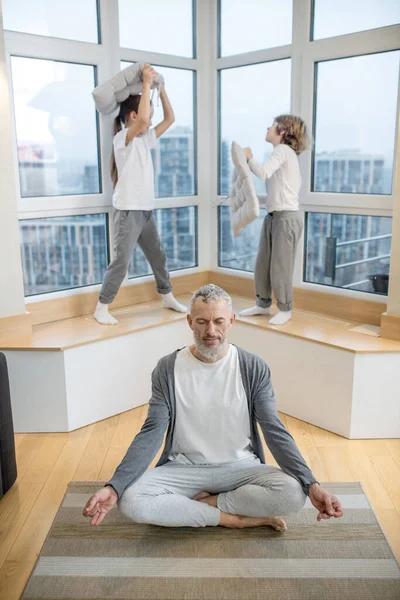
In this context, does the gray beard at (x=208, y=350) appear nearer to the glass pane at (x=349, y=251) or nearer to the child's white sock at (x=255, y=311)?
the child's white sock at (x=255, y=311)

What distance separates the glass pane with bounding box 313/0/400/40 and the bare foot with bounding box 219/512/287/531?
2.46m

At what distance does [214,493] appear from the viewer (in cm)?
229

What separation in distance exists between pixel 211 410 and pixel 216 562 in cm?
50

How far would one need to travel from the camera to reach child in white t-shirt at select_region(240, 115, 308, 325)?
10.6 feet

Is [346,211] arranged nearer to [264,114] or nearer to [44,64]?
[264,114]

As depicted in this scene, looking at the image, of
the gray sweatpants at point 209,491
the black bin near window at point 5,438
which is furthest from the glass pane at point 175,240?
the gray sweatpants at point 209,491

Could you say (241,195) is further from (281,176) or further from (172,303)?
(172,303)

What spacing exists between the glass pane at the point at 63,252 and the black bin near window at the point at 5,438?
40.7 inches

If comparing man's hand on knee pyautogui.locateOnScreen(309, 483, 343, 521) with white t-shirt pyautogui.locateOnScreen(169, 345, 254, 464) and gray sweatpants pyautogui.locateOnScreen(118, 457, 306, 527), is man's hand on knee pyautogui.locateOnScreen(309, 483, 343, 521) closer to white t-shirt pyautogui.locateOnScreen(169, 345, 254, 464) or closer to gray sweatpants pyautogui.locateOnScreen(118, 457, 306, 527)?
gray sweatpants pyautogui.locateOnScreen(118, 457, 306, 527)

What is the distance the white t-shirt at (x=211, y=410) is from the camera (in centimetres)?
225

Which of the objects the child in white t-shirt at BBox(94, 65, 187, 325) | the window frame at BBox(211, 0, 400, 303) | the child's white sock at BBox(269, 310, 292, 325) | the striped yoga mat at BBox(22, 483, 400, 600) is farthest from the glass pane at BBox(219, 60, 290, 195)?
the striped yoga mat at BBox(22, 483, 400, 600)

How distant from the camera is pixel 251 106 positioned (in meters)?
3.89

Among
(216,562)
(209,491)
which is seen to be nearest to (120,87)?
(209,491)

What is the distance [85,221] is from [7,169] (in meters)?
0.68
